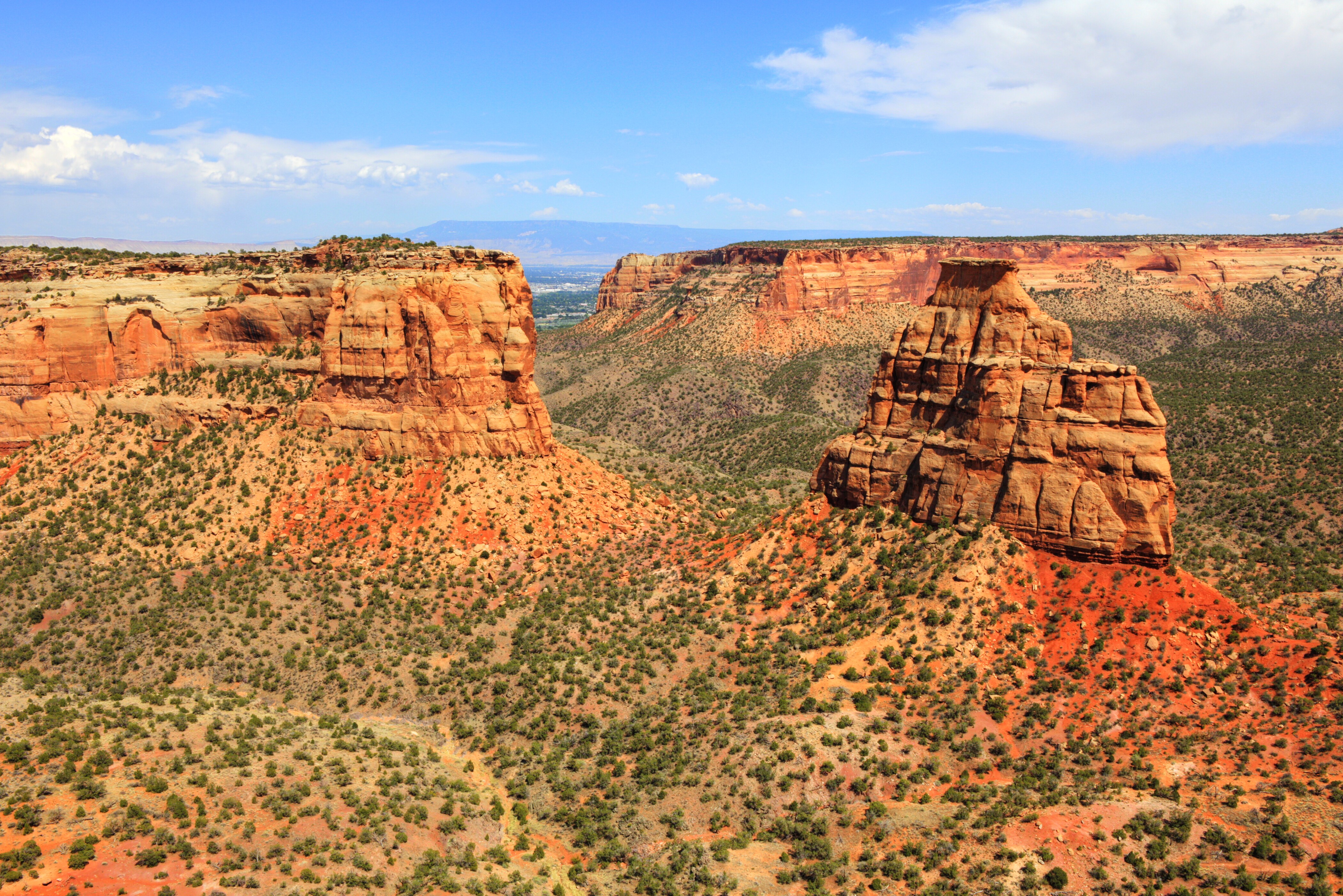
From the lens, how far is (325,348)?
47.0 metres

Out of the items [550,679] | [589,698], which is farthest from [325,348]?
[589,698]

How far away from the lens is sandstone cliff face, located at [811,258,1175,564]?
30.8m

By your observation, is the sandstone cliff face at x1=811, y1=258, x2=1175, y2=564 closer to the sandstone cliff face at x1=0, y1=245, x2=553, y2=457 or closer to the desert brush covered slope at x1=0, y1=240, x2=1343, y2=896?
the desert brush covered slope at x1=0, y1=240, x2=1343, y2=896

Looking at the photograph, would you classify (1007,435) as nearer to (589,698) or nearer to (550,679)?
(589,698)

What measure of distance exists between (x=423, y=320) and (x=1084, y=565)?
3588cm

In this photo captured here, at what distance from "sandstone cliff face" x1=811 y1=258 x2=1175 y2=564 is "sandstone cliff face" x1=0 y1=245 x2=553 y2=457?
2107cm

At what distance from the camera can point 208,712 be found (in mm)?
29000

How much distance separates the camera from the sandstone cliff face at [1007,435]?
30.8 m

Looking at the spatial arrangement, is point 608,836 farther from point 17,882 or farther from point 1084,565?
point 1084,565

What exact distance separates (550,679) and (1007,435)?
74.0ft

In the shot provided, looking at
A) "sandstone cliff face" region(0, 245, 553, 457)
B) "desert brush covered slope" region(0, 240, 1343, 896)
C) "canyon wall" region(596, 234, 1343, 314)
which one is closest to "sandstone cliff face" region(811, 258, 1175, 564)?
"desert brush covered slope" region(0, 240, 1343, 896)

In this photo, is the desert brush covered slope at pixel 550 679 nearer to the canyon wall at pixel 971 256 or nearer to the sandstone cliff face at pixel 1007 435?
the sandstone cliff face at pixel 1007 435

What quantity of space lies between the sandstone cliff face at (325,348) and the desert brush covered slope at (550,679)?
15.1 inches

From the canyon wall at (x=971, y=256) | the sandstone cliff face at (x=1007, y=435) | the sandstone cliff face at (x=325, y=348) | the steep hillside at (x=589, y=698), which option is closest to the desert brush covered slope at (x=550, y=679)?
the steep hillside at (x=589, y=698)
